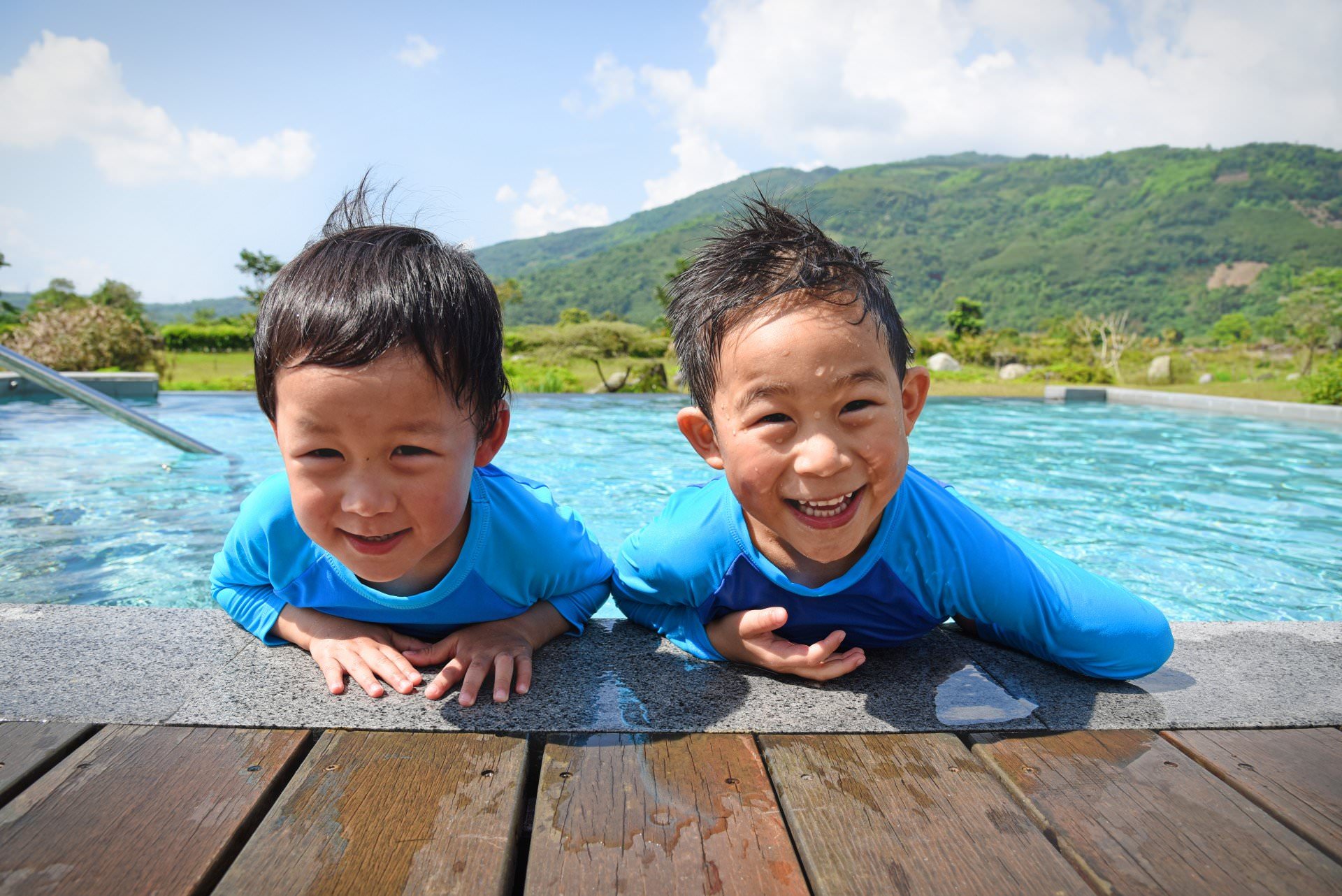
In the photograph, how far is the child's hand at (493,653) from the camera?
6.26ft

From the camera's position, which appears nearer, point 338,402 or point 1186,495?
point 338,402

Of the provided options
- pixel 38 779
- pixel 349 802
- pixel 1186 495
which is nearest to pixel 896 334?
pixel 349 802

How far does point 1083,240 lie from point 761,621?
347ft

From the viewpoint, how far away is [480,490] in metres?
2.28

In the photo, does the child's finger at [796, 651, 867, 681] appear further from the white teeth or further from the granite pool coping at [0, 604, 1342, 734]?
the white teeth

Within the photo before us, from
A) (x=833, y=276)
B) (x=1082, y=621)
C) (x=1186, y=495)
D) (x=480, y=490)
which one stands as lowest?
(x=1186, y=495)

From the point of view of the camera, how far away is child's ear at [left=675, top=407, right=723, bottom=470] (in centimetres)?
213

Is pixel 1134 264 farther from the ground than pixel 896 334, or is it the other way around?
pixel 1134 264

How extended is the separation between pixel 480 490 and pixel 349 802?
97 centimetres

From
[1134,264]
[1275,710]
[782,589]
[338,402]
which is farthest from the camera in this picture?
[1134,264]

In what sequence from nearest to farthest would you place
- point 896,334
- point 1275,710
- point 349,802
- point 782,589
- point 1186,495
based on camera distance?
point 349,802
point 1275,710
point 896,334
point 782,589
point 1186,495

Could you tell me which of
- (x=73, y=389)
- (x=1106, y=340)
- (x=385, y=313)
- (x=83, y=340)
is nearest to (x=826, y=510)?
(x=385, y=313)

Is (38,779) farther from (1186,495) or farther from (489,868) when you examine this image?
(1186,495)

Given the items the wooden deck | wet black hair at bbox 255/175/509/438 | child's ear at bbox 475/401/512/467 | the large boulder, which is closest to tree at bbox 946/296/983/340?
the large boulder
